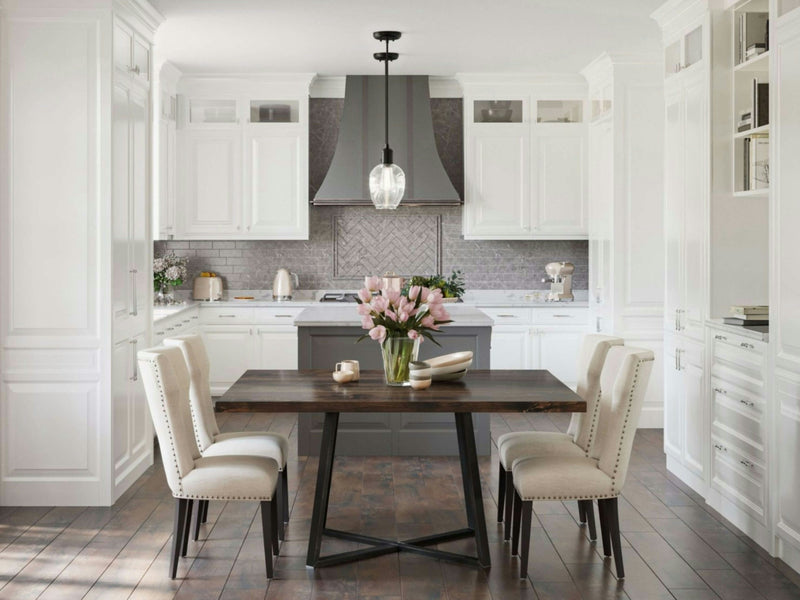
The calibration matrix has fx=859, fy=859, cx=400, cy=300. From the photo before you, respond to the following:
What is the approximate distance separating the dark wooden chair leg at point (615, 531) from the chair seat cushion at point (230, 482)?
1334 mm

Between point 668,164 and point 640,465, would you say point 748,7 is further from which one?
point 640,465

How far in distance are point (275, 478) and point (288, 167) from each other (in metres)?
4.23

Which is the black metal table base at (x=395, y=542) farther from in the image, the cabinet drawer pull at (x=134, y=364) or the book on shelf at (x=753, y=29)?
the book on shelf at (x=753, y=29)

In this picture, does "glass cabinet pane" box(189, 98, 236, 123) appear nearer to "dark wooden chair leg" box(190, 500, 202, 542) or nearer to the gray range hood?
the gray range hood

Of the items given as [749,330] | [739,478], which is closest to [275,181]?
[749,330]

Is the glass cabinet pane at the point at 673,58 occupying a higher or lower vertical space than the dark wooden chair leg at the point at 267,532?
higher

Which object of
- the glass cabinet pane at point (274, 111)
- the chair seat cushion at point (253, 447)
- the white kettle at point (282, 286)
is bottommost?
the chair seat cushion at point (253, 447)

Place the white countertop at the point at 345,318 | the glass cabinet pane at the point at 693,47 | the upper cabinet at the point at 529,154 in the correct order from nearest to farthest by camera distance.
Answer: the glass cabinet pane at the point at 693,47 → the white countertop at the point at 345,318 → the upper cabinet at the point at 529,154

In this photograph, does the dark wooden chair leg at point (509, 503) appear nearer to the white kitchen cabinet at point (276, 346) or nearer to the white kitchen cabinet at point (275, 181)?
the white kitchen cabinet at point (276, 346)

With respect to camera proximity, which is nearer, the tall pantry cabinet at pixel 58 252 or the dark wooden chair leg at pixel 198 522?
the dark wooden chair leg at pixel 198 522

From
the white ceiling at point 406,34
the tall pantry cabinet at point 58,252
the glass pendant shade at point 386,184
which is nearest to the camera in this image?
the tall pantry cabinet at point 58,252

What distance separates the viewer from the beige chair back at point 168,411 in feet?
10.7

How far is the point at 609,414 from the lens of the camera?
3.39m

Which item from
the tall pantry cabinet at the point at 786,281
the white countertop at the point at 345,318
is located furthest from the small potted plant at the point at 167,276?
the tall pantry cabinet at the point at 786,281
